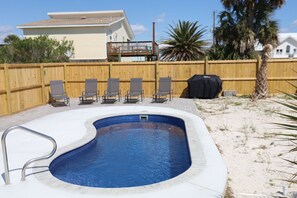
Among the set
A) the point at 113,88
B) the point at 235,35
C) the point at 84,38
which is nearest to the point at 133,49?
the point at 84,38

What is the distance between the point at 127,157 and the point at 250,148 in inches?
117

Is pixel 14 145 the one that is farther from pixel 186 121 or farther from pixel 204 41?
pixel 204 41

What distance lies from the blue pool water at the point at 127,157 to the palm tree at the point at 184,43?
8653 mm

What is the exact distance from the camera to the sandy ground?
4223mm

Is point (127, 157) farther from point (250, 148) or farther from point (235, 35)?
point (235, 35)

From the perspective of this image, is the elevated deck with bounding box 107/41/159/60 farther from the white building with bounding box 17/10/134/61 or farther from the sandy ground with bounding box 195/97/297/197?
the sandy ground with bounding box 195/97/297/197

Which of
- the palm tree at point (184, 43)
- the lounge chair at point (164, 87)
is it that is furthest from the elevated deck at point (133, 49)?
the lounge chair at point (164, 87)

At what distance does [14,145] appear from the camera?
245 inches

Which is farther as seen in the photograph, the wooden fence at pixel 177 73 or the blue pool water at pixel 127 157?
the wooden fence at pixel 177 73

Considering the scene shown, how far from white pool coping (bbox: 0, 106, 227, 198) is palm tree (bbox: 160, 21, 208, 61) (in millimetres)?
8852

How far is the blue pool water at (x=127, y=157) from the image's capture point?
5.06 metres

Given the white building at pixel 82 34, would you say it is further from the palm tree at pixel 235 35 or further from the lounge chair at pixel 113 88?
the lounge chair at pixel 113 88

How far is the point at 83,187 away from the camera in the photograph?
4.10 m

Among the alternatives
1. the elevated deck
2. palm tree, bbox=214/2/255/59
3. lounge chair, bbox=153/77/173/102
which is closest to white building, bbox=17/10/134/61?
the elevated deck
